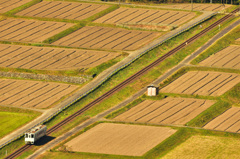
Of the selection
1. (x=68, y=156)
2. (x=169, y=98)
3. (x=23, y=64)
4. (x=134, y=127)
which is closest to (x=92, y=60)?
(x=23, y=64)

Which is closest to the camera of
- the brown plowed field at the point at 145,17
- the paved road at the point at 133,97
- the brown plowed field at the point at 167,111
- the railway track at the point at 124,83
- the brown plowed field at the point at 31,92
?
the railway track at the point at 124,83

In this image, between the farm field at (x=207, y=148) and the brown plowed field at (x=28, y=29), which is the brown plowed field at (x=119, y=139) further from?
the brown plowed field at (x=28, y=29)

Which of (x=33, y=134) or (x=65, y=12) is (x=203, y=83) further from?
(x=65, y=12)

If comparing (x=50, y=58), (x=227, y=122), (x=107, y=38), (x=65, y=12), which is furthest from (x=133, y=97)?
(x=65, y=12)

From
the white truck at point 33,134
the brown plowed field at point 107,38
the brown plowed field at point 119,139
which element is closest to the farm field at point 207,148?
the brown plowed field at point 119,139

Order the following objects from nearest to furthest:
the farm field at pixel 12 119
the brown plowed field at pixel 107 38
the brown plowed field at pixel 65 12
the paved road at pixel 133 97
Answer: the paved road at pixel 133 97 → the farm field at pixel 12 119 → the brown plowed field at pixel 107 38 → the brown plowed field at pixel 65 12

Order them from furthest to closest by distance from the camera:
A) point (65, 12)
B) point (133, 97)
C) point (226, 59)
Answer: point (65, 12)
point (226, 59)
point (133, 97)
